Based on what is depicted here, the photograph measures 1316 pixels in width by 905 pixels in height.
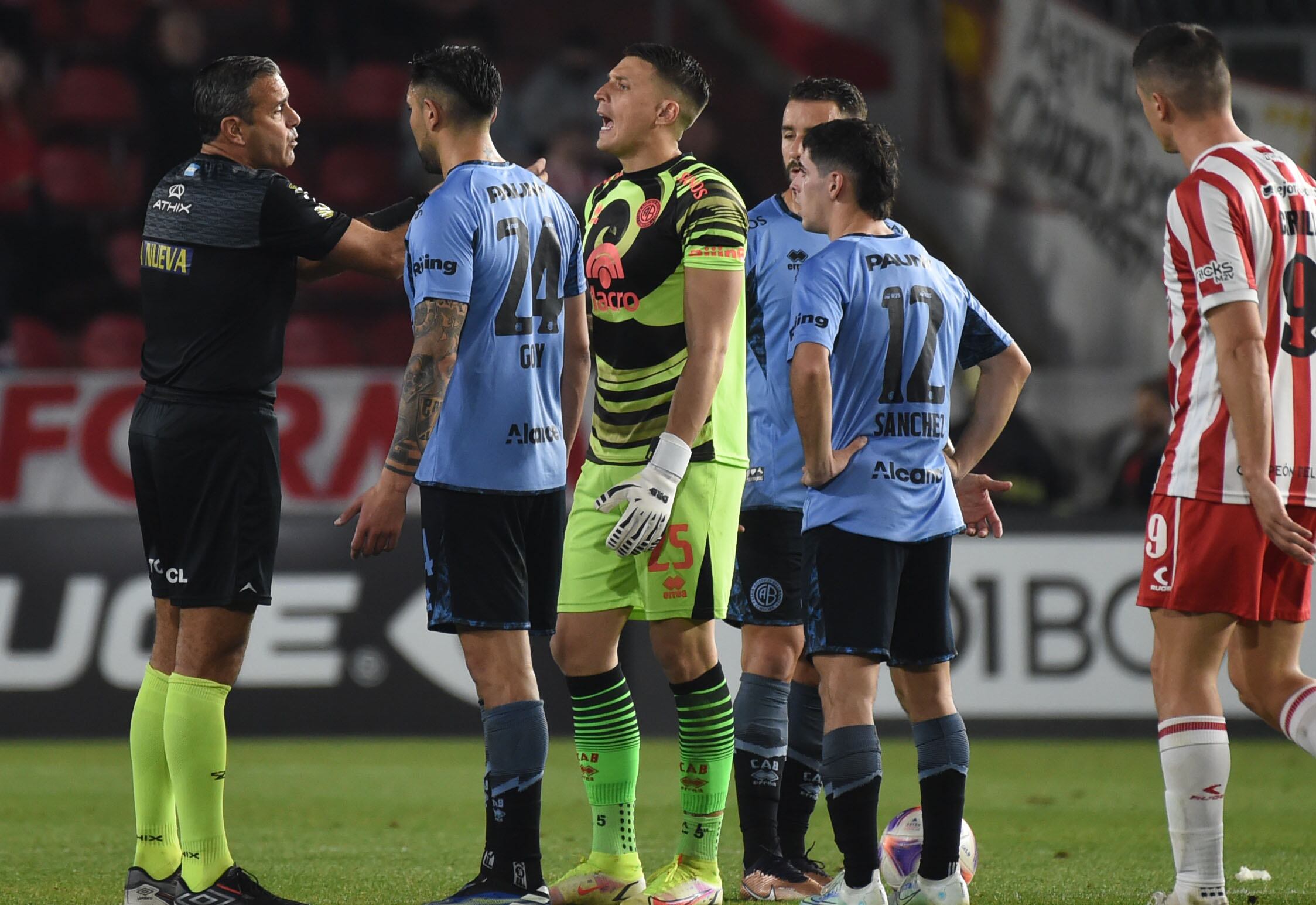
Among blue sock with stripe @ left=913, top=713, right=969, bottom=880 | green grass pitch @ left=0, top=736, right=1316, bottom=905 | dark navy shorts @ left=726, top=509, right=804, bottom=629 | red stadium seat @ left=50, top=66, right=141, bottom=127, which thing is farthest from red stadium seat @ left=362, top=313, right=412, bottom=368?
blue sock with stripe @ left=913, top=713, right=969, bottom=880

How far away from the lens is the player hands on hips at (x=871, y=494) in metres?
4.10

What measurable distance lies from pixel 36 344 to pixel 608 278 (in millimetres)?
9271

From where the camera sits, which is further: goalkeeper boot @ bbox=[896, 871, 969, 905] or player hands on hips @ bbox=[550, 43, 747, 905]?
player hands on hips @ bbox=[550, 43, 747, 905]

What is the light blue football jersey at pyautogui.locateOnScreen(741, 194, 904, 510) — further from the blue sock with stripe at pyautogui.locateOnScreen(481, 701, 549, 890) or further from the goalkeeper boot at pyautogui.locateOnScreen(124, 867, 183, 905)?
the goalkeeper boot at pyautogui.locateOnScreen(124, 867, 183, 905)

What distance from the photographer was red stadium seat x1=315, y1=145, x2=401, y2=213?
13383mm

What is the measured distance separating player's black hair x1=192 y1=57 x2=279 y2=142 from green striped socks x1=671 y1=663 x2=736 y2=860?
1979 mm

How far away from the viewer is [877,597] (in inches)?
161

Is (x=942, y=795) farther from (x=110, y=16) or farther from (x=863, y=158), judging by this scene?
(x=110, y=16)

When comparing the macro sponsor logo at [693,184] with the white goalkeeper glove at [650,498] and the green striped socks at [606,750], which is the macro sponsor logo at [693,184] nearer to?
the white goalkeeper glove at [650,498]

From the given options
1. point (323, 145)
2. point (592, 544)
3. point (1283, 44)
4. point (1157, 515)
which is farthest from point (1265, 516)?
point (323, 145)

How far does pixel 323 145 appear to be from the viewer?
1359cm

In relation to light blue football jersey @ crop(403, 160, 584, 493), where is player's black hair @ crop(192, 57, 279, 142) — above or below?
above

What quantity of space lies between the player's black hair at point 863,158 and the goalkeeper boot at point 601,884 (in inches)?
73.3

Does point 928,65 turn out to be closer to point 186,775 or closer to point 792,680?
point 792,680
